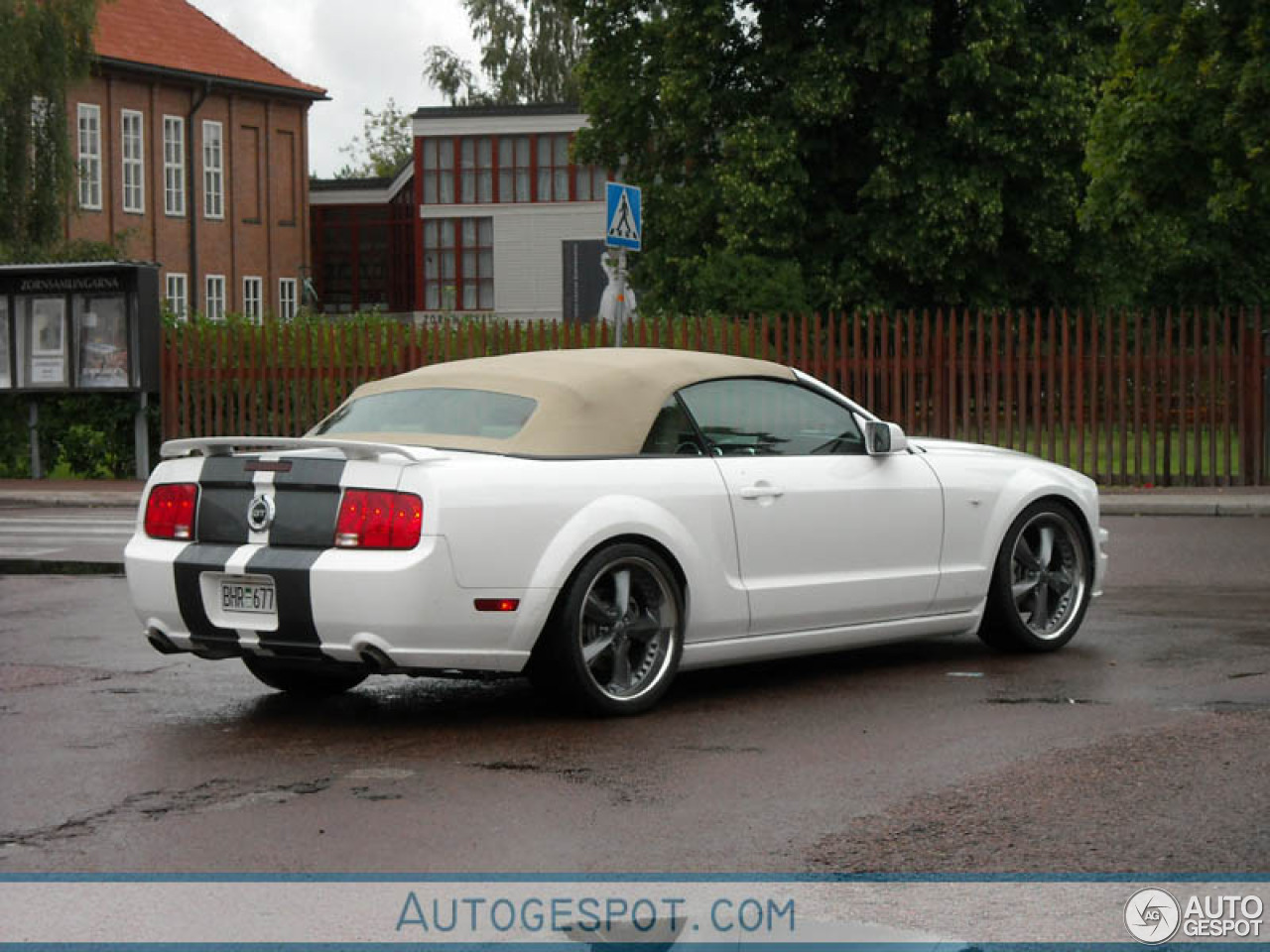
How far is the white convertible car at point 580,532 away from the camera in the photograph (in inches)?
300

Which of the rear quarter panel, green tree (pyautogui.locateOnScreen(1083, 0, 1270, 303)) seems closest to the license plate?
the rear quarter panel

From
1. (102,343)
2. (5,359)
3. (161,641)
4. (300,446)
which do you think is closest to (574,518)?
(300,446)

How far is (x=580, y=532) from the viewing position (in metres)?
7.85

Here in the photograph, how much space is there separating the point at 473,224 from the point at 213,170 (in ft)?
37.3

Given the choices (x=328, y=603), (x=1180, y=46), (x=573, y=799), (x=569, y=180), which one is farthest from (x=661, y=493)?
(x=569, y=180)

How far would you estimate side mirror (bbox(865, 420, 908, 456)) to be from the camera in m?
9.16

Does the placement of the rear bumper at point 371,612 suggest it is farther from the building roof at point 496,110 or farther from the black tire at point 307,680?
the building roof at point 496,110

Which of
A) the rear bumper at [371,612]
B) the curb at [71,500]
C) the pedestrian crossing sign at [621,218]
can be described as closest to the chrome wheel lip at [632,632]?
the rear bumper at [371,612]

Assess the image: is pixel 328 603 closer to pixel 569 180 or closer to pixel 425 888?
pixel 425 888

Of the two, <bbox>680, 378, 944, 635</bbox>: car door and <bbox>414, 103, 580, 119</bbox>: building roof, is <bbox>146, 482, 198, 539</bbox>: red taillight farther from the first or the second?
<bbox>414, 103, 580, 119</bbox>: building roof

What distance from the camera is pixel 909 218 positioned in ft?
121

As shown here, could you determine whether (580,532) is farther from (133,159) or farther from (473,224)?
(473,224)

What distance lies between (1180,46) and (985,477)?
21.1 meters

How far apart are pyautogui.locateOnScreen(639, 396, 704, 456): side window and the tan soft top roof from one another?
0.13ft
